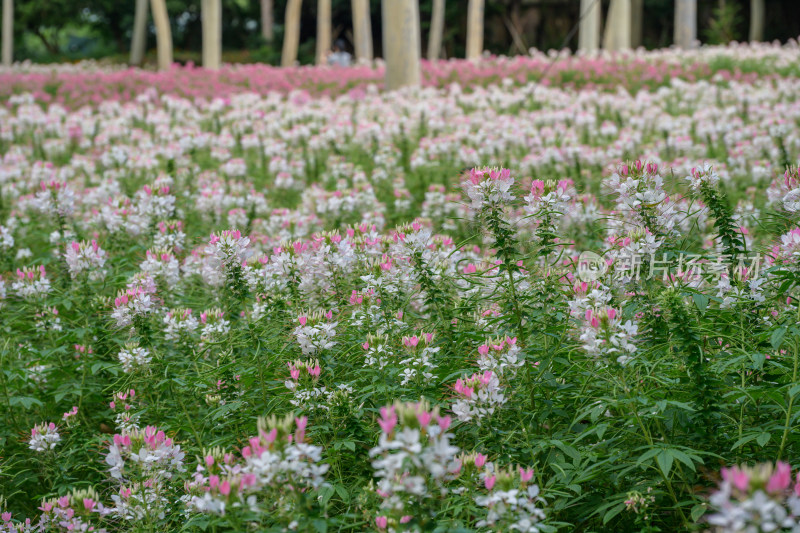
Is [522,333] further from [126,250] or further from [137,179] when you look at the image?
[137,179]

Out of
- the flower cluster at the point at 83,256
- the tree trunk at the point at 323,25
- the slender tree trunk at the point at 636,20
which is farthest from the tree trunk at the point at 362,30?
the flower cluster at the point at 83,256

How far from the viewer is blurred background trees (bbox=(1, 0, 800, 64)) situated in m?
34.2

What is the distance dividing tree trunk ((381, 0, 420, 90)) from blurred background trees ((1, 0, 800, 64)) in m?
19.1

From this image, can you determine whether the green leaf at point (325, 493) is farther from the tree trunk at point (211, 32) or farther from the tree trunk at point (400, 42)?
the tree trunk at point (211, 32)

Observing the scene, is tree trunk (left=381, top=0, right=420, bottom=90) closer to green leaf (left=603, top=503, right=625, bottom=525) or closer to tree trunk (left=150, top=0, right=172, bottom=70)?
green leaf (left=603, top=503, right=625, bottom=525)

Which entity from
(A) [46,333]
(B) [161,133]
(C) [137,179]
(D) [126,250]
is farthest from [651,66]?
(A) [46,333]

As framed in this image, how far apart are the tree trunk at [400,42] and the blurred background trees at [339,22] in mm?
19061

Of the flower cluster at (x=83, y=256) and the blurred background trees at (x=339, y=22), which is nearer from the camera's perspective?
the flower cluster at (x=83, y=256)

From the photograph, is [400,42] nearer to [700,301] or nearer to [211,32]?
[211,32]

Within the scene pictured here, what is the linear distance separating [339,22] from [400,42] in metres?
28.9

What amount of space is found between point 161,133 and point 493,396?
27.6 feet

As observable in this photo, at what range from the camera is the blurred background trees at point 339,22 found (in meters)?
34.2

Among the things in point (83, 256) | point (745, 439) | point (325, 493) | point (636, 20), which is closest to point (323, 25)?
point (636, 20)

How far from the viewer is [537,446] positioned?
9.05 ft
